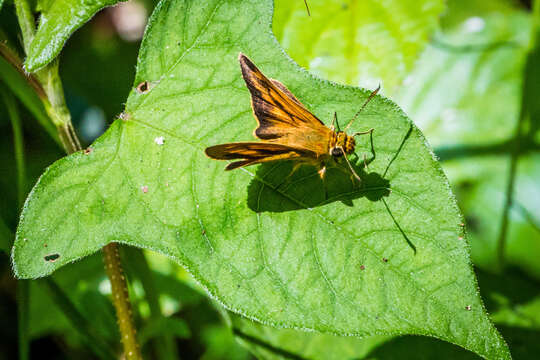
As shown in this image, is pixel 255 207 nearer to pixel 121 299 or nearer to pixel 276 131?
pixel 276 131

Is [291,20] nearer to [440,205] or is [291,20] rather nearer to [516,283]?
[440,205]

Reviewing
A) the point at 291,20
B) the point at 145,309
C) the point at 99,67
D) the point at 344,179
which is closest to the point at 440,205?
the point at 344,179

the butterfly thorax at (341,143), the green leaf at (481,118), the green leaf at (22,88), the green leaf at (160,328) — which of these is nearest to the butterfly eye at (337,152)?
the butterfly thorax at (341,143)

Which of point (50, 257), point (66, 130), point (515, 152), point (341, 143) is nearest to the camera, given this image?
point (50, 257)

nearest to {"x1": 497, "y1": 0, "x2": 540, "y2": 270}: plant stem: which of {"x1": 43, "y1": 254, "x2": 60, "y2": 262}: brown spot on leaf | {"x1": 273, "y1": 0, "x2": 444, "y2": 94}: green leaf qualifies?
{"x1": 273, "y1": 0, "x2": 444, "y2": 94}: green leaf

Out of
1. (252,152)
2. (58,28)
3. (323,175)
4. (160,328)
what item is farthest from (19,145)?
(323,175)

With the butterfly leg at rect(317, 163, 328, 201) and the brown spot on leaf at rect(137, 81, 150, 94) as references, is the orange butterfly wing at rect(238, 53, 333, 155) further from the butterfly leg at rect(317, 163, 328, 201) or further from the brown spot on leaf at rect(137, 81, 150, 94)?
the brown spot on leaf at rect(137, 81, 150, 94)

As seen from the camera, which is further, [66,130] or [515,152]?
[515,152]

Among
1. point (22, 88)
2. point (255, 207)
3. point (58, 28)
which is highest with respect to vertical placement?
point (58, 28)

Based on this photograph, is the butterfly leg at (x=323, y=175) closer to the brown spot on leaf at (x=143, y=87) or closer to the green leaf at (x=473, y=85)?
the brown spot on leaf at (x=143, y=87)
